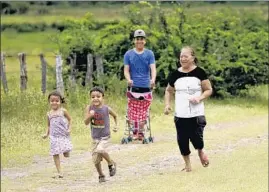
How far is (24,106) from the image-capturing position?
54.1 feet

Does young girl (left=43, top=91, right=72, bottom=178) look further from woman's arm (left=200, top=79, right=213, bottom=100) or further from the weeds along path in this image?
woman's arm (left=200, top=79, right=213, bottom=100)

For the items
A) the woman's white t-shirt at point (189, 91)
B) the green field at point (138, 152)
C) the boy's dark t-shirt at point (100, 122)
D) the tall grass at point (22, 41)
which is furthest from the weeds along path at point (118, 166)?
the tall grass at point (22, 41)

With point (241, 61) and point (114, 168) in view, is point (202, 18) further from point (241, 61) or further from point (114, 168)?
point (114, 168)

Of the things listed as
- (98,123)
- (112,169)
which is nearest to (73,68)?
(112,169)

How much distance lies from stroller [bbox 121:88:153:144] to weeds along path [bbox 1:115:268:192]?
0.85 ft

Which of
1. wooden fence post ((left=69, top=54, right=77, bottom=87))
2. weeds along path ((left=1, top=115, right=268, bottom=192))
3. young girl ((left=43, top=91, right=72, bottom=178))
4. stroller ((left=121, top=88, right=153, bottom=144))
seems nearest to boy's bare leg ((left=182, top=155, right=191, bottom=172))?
weeds along path ((left=1, top=115, right=268, bottom=192))

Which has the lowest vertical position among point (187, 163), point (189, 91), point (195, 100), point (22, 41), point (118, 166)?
point (118, 166)

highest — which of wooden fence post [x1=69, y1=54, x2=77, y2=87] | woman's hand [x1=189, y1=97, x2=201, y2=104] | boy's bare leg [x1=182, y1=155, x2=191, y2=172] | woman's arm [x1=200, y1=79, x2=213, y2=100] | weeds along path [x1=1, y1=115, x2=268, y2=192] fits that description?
wooden fence post [x1=69, y1=54, x2=77, y2=87]

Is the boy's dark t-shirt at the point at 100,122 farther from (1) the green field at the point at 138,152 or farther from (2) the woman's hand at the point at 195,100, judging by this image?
(2) the woman's hand at the point at 195,100

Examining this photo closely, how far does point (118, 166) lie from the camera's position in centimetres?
1166

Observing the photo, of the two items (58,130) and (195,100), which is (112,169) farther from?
(195,100)

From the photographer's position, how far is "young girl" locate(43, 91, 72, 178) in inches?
428

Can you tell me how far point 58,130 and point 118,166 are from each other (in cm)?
125

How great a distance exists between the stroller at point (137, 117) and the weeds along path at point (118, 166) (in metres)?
0.26
